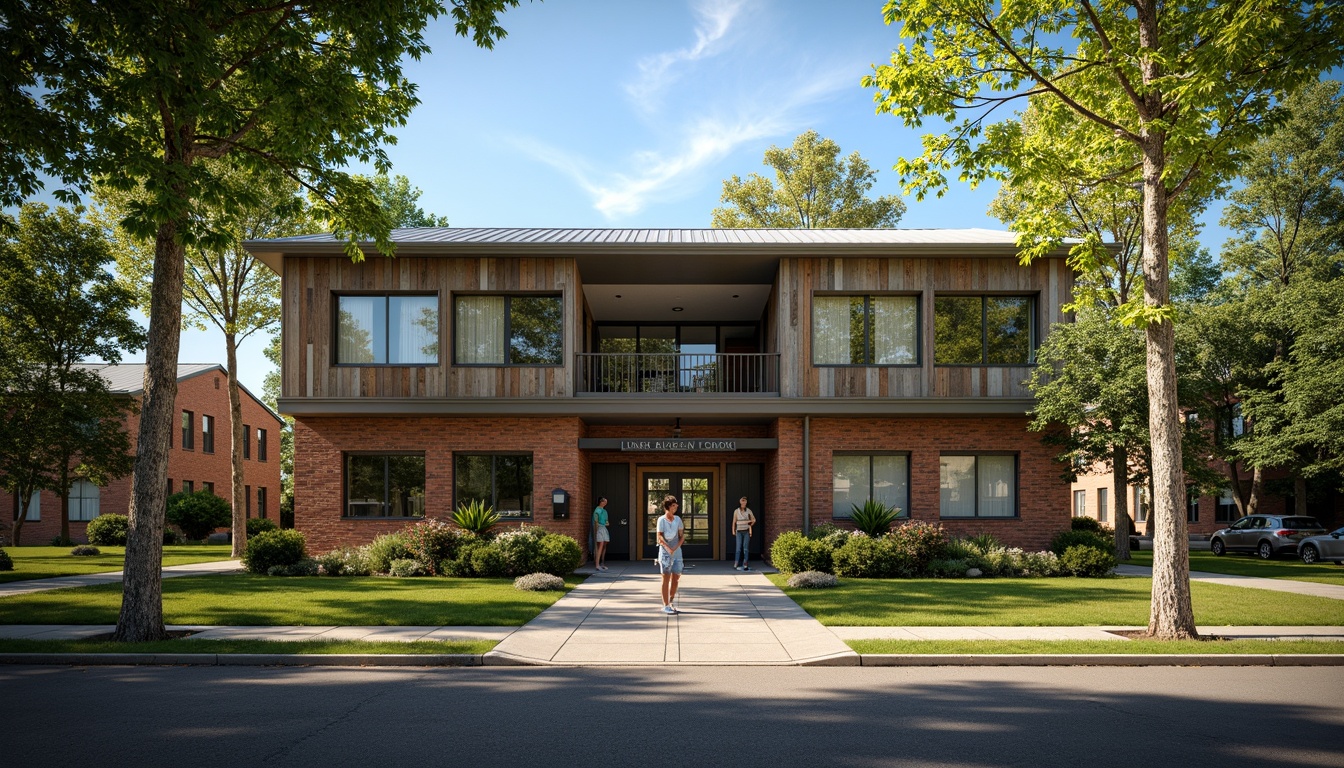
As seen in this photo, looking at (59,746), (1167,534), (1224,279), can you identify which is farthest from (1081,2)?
(1224,279)

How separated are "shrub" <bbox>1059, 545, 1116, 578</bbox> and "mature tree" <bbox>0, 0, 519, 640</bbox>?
51.2 feet

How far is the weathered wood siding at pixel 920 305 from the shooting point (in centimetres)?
2036

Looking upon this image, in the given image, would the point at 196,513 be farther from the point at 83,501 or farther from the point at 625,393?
the point at 625,393

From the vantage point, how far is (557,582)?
15.7 metres

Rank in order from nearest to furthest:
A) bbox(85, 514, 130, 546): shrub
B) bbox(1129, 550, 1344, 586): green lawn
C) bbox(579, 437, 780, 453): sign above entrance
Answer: bbox(1129, 550, 1344, 586): green lawn → bbox(579, 437, 780, 453): sign above entrance → bbox(85, 514, 130, 546): shrub

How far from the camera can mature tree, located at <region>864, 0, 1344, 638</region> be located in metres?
10.4

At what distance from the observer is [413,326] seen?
2061cm

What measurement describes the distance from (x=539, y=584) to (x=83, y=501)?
29.7m

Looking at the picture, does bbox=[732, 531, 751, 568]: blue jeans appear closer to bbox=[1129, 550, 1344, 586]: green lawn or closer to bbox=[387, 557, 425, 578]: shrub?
bbox=[387, 557, 425, 578]: shrub

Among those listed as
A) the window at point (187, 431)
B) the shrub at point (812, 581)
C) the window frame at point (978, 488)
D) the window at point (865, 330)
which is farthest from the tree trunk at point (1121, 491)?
the window at point (187, 431)

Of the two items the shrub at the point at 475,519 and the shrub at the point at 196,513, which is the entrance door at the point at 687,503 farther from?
the shrub at the point at 196,513

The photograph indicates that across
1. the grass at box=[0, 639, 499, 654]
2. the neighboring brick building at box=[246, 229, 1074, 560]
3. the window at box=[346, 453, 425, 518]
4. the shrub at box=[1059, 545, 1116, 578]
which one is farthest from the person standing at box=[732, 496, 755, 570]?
the grass at box=[0, 639, 499, 654]

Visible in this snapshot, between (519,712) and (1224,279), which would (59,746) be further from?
(1224,279)

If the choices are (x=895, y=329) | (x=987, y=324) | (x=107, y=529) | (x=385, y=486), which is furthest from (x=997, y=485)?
(x=107, y=529)
